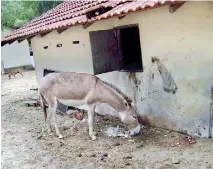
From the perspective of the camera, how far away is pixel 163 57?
6.12m

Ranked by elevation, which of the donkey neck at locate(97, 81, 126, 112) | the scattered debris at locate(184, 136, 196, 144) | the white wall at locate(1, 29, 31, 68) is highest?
the white wall at locate(1, 29, 31, 68)

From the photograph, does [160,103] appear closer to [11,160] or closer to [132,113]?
[132,113]

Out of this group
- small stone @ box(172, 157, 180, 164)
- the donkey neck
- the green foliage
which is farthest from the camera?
the green foliage

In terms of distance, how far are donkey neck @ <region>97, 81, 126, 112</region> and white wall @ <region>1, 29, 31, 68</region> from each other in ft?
55.3

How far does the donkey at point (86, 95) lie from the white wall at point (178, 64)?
1.93 ft

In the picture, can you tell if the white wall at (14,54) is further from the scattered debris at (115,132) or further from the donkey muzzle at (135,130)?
the donkey muzzle at (135,130)

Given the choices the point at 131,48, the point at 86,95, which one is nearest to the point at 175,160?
the point at 86,95

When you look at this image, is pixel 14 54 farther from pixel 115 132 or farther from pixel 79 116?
pixel 115 132

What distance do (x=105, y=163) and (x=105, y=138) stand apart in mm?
1252

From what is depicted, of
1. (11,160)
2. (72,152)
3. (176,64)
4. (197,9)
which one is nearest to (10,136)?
(11,160)

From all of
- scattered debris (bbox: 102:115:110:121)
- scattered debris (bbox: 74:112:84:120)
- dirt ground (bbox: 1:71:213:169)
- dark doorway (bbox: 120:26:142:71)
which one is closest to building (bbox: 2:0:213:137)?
dark doorway (bbox: 120:26:142:71)

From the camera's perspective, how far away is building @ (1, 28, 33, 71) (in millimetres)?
21839

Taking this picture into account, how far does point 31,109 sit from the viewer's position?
31.7 feet

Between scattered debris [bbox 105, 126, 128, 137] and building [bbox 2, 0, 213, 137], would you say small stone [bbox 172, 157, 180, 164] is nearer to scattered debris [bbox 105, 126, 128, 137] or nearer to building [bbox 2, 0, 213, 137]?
building [bbox 2, 0, 213, 137]
